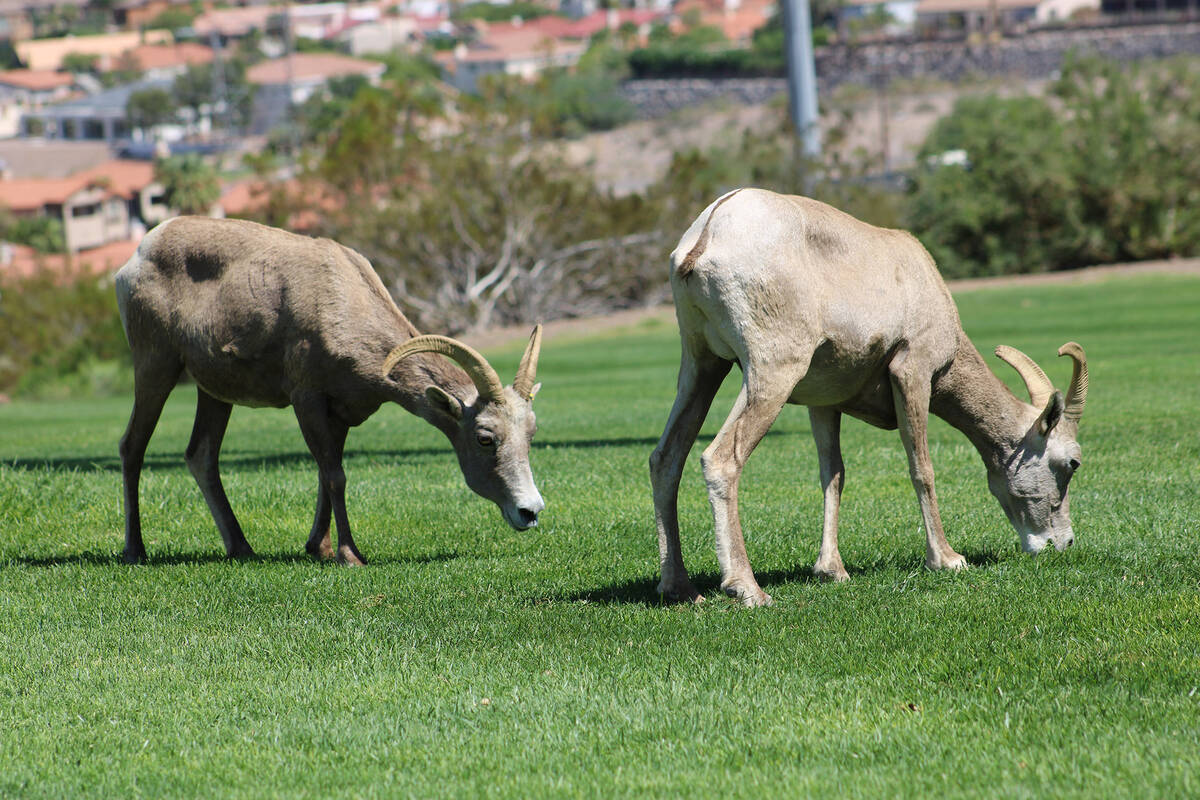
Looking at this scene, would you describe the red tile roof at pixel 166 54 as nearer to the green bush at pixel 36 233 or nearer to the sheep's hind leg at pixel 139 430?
the green bush at pixel 36 233

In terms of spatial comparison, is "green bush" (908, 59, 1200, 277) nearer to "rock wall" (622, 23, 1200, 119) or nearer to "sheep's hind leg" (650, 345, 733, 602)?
"sheep's hind leg" (650, 345, 733, 602)

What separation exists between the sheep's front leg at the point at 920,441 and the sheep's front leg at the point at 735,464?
83cm

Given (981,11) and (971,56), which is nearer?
(971,56)

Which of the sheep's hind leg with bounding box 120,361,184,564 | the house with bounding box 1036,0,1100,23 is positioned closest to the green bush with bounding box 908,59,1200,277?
the sheep's hind leg with bounding box 120,361,184,564

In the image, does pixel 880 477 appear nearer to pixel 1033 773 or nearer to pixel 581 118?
pixel 1033 773

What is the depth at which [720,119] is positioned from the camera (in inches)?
3501

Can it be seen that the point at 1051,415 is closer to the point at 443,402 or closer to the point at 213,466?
the point at 443,402

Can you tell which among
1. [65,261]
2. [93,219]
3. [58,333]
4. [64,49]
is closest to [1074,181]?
[58,333]

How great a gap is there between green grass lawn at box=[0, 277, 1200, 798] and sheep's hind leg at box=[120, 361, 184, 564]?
18cm

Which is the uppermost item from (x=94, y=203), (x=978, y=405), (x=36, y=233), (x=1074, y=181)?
(x=978, y=405)

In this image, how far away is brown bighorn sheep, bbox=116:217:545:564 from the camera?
851 centimetres

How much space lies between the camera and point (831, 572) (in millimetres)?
7938

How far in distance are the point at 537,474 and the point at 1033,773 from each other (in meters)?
7.53

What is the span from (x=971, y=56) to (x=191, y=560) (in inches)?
3508
